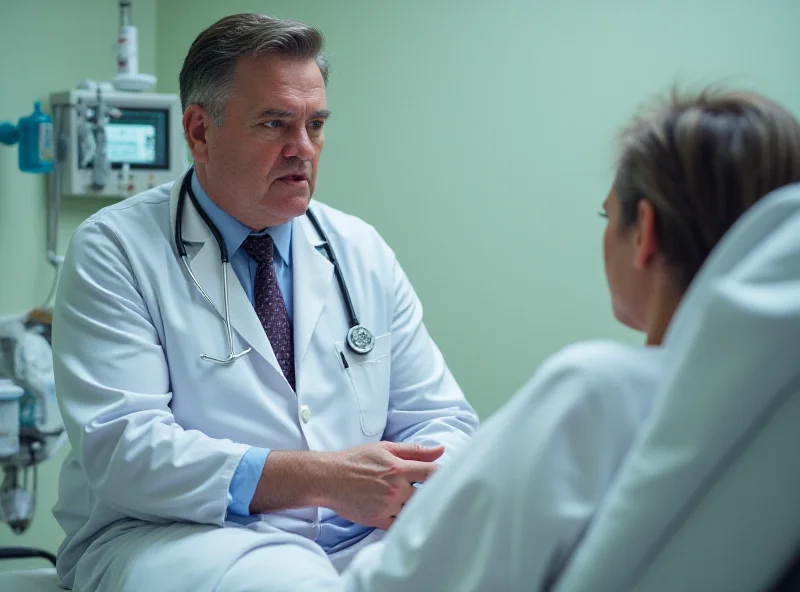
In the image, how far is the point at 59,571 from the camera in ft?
5.52

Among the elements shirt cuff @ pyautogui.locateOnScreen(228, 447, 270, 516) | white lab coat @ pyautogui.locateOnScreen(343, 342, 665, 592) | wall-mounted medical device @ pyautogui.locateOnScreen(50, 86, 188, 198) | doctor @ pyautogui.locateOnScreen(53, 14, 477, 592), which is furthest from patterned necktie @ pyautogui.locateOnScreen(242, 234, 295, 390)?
wall-mounted medical device @ pyautogui.locateOnScreen(50, 86, 188, 198)

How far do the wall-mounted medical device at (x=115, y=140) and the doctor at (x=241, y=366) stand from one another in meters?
0.93

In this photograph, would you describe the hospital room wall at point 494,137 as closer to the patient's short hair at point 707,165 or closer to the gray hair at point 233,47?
the gray hair at point 233,47

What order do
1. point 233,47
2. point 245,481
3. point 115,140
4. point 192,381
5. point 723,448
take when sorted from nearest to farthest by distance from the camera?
point 723,448 → point 245,481 → point 192,381 → point 233,47 → point 115,140

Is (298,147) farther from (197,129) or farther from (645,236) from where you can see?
(645,236)

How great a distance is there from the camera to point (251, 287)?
5.85 feet

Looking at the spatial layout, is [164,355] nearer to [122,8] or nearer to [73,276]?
[73,276]

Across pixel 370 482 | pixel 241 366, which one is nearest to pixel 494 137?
pixel 241 366

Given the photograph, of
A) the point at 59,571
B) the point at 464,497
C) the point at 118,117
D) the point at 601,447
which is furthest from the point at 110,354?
the point at 118,117

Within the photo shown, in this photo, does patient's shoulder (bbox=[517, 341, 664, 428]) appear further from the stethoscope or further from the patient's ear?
the stethoscope

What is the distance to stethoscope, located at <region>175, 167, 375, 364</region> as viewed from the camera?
169 cm

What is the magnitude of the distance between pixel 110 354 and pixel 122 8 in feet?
5.41

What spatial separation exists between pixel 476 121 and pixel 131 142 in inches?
40.6

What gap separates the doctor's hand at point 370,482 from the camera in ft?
5.07
